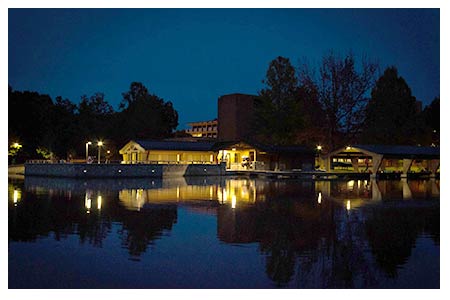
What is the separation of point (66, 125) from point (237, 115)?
20.5 meters

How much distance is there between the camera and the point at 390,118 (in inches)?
1649

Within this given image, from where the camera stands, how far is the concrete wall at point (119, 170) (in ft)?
100

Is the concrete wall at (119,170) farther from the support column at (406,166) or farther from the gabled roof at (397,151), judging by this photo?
the support column at (406,166)

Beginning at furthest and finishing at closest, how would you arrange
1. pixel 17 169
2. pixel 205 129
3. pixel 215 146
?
pixel 205 129, pixel 215 146, pixel 17 169

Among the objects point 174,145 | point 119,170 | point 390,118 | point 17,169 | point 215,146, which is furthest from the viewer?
point 390,118

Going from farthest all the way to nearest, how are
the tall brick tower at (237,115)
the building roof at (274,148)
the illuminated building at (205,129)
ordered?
the illuminated building at (205,129) → the tall brick tower at (237,115) → the building roof at (274,148)

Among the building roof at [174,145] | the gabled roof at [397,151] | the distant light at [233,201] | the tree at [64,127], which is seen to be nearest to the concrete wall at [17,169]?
the tree at [64,127]

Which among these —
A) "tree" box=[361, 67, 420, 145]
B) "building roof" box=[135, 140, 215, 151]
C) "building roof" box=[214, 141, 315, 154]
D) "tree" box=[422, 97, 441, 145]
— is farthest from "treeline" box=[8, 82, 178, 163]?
"tree" box=[422, 97, 441, 145]

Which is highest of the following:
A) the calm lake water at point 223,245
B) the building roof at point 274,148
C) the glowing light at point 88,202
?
the building roof at point 274,148

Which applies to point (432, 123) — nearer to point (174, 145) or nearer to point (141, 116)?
point (174, 145)

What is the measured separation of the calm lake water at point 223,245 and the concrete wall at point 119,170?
52.6ft

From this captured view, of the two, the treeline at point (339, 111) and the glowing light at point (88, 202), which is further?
the treeline at point (339, 111)

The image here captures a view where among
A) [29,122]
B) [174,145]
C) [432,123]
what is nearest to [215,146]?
[174,145]

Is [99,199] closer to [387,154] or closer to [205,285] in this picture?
[205,285]
